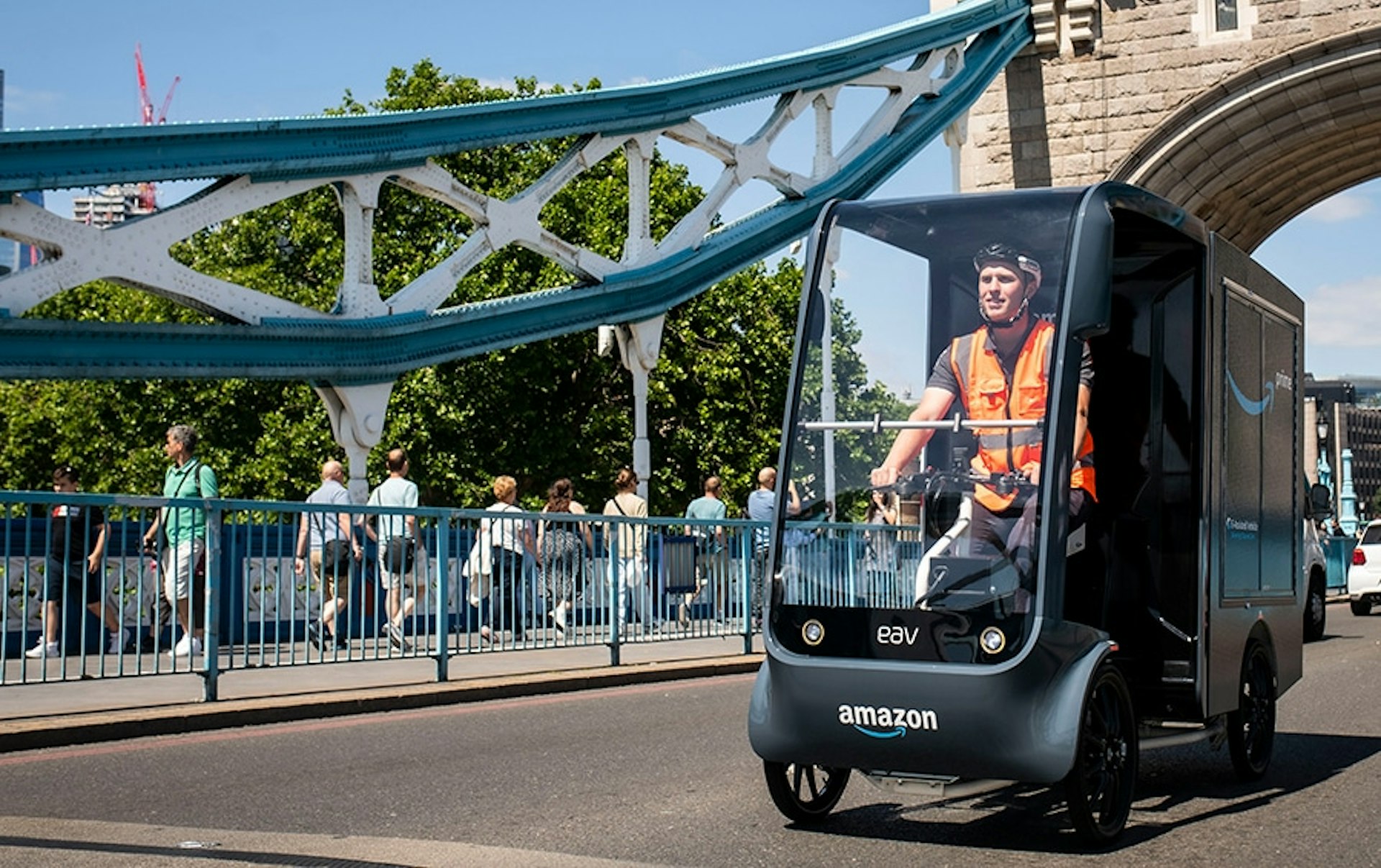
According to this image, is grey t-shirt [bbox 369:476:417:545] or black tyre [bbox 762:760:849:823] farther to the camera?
grey t-shirt [bbox 369:476:417:545]

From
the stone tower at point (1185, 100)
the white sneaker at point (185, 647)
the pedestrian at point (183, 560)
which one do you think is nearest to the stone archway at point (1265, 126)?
the stone tower at point (1185, 100)

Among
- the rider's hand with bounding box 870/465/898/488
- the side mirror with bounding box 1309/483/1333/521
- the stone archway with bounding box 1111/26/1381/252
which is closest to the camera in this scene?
the rider's hand with bounding box 870/465/898/488

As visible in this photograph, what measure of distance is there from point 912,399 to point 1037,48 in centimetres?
2371

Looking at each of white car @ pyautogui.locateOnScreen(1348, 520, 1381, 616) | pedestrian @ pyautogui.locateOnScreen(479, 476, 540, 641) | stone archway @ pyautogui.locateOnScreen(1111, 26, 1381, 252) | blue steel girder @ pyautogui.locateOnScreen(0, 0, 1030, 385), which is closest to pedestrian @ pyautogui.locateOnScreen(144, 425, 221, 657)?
pedestrian @ pyautogui.locateOnScreen(479, 476, 540, 641)


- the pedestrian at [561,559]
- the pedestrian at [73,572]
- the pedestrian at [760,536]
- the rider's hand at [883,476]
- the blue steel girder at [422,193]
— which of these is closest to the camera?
the rider's hand at [883,476]

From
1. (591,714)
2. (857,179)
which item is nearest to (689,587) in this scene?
(591,714)

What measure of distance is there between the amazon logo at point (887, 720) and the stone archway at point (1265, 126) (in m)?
22.5

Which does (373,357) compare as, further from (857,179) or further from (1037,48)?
(1037,48)

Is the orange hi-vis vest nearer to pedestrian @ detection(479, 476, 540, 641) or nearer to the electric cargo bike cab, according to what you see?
the electric cargo bike cab

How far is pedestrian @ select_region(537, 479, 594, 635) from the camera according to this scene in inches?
511

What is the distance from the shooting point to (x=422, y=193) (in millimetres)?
19953

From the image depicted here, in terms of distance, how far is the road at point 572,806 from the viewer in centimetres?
581

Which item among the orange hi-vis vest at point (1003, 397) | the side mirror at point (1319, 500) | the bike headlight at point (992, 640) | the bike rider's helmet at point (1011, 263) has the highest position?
the bike rider's helmet at point (1011, 263)

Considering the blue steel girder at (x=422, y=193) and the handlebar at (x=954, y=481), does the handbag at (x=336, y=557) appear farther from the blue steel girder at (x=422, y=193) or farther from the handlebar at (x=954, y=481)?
the blue steel girder at (x=422, y=193)
